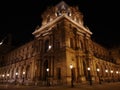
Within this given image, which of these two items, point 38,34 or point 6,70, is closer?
A: point 38,34

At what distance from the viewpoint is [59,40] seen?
114 ft

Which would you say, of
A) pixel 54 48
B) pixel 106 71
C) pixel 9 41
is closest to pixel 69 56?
pixel 54 48

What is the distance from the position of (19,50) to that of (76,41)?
1276 inches

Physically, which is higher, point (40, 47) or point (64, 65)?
point (40, 47)

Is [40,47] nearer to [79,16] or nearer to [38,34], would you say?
[38,34]

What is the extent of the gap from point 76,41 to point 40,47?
38.4 feet

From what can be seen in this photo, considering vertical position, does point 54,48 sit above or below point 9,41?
below

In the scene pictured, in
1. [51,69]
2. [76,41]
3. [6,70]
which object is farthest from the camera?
[6,70]

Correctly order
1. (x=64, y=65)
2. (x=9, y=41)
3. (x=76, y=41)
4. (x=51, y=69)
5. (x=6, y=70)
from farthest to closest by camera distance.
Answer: (x=9, y=41)
(x=6, y=70)
(x=76, y=41)
(x=51, y=69)
(x=64, y=65)

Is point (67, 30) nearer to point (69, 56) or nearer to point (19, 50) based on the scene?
point (69, 56)

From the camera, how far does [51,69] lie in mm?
32750

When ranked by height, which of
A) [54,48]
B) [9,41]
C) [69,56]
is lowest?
[69,56]

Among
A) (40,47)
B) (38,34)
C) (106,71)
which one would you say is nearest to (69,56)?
(40,47)

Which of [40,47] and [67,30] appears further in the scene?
[40,47]
